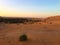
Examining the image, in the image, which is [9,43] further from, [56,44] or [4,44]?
[56,44]

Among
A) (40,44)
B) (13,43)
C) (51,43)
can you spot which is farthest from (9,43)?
(51,43)

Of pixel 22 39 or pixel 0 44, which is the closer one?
pixel 0 44

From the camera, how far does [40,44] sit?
16.7 meters

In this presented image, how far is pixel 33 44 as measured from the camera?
1672 cm

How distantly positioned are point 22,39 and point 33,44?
8.13ft

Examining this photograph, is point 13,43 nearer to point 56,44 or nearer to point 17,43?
point 17,43

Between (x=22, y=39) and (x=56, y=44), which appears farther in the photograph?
(x=22, y=39)

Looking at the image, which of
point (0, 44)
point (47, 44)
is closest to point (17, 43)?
point (0, 44)

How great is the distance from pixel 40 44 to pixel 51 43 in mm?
1257

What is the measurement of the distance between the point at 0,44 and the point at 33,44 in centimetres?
340

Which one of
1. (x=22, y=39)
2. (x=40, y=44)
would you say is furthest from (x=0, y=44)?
(x=40, y=44)

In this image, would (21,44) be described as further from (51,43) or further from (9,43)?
(51,43)

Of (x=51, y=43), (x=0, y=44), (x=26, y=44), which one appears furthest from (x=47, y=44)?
(x=0, y=44)

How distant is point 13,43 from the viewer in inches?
682
